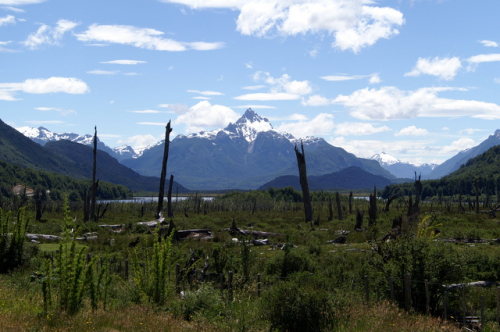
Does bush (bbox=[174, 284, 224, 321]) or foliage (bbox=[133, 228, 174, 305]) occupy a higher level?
foliage (bbox=[133, 228, 174, 305])

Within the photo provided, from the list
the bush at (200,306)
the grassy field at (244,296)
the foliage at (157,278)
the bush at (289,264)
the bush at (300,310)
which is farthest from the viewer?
the bush at (289,264)

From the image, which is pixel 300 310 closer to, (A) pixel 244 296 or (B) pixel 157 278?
(A) pixel 244 296

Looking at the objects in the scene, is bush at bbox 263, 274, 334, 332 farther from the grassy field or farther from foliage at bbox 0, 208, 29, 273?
foliage at bbox 0, 208, 29, 273

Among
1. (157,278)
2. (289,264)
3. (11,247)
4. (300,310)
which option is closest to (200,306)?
(157,278)

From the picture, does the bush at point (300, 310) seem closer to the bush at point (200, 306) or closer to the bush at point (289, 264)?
the bush at point (200, 306)

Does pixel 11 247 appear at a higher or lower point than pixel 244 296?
higher

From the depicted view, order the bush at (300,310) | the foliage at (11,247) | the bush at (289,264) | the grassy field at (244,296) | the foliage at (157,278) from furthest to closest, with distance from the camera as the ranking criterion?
the bush at (289,264) → the foliage at (11,247) → the foliage at (157,278) → the bush at (300,310) → the grassy field at (244,296)

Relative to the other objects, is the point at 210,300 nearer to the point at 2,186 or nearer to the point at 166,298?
the point at 166,298

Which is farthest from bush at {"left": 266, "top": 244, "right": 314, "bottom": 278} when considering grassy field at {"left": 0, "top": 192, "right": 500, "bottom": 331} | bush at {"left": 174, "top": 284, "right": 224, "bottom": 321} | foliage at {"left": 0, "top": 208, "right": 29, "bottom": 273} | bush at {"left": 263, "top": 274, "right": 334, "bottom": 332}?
foliage at {"left": 0, "top": 208, "right": 29, "bottom": 273}

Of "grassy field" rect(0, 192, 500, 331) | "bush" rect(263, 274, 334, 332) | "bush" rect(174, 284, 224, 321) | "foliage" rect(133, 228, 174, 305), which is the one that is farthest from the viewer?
"foliage" rect(133, 228, 174, 305)

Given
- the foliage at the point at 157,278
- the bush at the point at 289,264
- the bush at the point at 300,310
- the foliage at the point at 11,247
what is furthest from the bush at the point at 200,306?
the foliage at the point at 11,247

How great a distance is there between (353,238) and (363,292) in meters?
15.0

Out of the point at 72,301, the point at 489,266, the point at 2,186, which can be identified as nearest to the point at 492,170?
the point at 2,186

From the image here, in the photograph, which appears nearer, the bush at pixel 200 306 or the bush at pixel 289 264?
the bush at pixel 200 306
